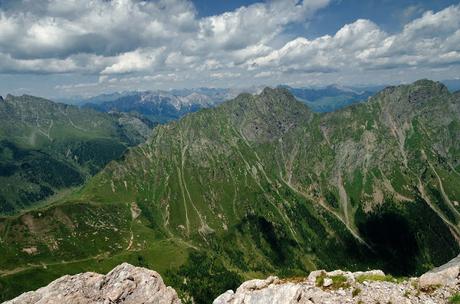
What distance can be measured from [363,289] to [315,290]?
14.9ft

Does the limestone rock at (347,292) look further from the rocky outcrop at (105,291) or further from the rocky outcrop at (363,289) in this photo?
the rocky outcrop at (105,291)

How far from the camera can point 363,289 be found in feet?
126

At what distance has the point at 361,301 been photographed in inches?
1441

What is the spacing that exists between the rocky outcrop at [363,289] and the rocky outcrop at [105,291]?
2171 centimetres

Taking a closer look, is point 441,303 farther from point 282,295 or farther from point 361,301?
point 282,295

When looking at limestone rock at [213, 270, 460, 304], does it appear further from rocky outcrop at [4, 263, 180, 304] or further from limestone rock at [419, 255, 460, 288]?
rocky outcrop at [4, 263, 180, 304]

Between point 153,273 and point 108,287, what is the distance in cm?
792

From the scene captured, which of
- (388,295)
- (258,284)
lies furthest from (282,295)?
(388,295)

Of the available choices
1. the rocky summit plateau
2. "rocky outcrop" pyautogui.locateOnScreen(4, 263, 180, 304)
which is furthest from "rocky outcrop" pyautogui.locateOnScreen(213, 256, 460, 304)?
"rocky outcrop" pyautogui.locateOnScreen(4, 263, 180, 304)

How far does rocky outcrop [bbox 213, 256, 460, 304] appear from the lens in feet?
120

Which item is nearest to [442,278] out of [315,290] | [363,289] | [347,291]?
[363,289]

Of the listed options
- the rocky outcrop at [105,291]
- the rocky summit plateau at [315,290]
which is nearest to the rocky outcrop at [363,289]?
the rocky summit plateau at [315,290]

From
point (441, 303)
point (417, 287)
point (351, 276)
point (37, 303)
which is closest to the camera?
point (441, 303)

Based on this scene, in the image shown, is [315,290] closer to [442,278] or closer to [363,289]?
[363,289]
